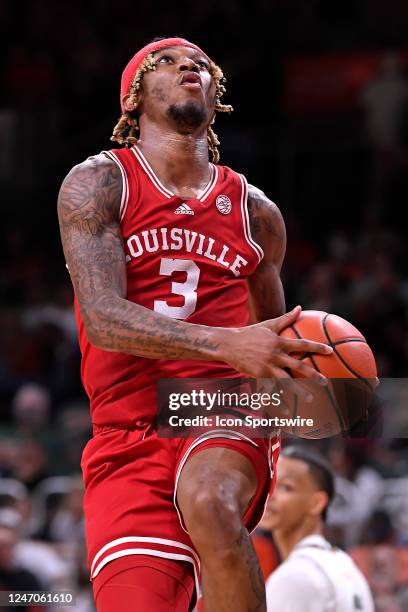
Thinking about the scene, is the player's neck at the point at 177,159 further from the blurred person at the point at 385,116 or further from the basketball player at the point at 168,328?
the blurred person at the point at 385,116

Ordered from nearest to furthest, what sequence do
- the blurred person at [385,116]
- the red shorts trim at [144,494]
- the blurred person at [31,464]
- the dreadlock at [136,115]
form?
the red shorts trim at [144,494], the dreadlock at [136,115], the blurred person at [31,464], the blurred person at [385,116]

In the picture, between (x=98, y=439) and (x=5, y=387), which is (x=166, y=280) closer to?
(x=98, y=439)

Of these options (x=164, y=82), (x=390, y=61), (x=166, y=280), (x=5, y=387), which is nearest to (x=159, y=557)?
(x=166, y=280)

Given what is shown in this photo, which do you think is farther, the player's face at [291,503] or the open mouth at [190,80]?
the player's face at [291,503]

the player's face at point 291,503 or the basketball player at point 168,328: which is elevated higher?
the basketball player at point 168,328

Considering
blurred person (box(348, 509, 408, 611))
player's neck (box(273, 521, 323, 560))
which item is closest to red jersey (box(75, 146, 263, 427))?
player's neck (box(273, 521, 323, 560))

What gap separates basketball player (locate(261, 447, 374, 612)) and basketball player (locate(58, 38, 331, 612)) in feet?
3.34

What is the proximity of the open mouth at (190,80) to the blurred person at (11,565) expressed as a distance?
2.95 m

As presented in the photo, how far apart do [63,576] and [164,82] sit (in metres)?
3.57

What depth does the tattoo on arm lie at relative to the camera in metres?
3.38

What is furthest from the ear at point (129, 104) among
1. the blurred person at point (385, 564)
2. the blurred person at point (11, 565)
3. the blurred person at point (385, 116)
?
the blurred person at point (385, 116)

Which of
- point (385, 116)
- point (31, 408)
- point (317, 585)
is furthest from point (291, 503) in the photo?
point (385, 116)

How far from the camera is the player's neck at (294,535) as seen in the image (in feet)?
17.4

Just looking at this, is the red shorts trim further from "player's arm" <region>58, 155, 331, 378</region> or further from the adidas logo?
the adidas logo
